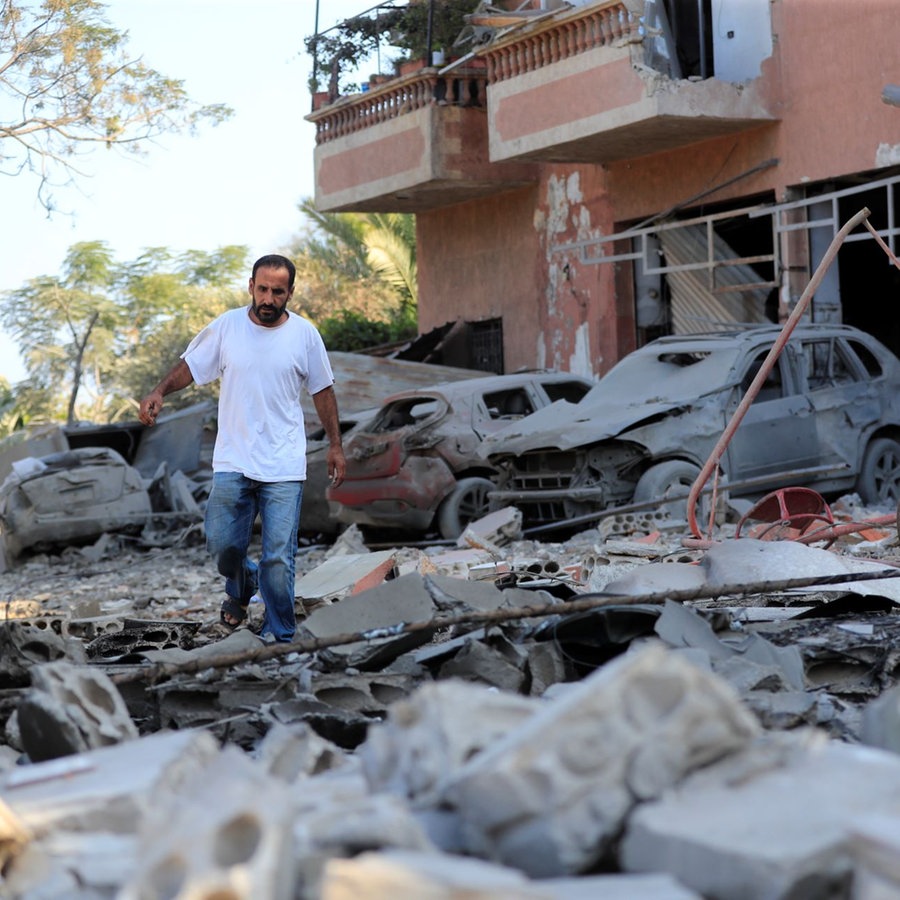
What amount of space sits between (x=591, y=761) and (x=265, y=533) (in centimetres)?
426

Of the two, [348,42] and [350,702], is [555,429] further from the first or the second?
[348,42]

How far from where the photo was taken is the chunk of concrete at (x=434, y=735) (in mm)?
2719

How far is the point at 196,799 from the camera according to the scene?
2527 mm

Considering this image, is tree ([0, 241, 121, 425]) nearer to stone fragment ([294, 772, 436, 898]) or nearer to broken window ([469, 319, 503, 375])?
broken window ([469, 319, 503, 375])

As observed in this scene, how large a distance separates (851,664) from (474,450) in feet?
28.9

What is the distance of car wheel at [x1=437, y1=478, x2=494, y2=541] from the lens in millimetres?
13539

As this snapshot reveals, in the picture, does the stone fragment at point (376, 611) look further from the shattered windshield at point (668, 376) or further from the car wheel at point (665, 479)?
the shattered windshield at point (668, 376)

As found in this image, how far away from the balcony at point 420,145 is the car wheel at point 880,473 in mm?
8734

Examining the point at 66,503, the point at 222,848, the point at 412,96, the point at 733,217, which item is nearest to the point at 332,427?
the point at 222,848

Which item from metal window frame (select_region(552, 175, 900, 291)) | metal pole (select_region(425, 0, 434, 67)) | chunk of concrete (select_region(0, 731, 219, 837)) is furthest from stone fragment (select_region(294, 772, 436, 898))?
metal pole (select_region(425, 0, 434, 67))

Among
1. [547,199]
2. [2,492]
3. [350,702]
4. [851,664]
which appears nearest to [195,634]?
[350,702]

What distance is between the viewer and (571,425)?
1238 centimetres

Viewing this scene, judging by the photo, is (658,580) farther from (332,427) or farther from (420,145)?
(420,145)

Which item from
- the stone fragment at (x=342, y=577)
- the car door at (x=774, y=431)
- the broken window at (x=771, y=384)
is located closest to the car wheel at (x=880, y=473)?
the car door at (x=774, y=431)
